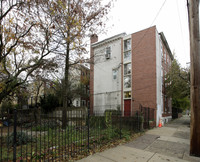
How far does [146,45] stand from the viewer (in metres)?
15.7

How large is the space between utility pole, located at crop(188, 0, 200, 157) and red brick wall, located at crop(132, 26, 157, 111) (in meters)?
9.28

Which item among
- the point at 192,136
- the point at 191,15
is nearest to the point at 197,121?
the point at 192,136

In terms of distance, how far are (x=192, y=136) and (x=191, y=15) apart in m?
4.71

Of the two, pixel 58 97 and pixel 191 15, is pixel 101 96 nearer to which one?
pixel 58 97

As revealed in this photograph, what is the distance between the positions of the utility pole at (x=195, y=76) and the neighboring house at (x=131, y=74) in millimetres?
7670

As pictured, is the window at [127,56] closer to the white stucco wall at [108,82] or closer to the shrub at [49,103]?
the white stucco wall at [108,82]

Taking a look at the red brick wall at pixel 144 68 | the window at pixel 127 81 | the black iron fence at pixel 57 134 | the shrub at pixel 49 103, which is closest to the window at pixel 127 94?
the red brick wall at pixel 144 68

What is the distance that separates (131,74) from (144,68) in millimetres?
1741

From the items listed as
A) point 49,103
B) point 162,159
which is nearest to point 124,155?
point 162,159

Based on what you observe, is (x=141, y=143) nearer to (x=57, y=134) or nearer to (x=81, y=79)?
(x=57, y=134)

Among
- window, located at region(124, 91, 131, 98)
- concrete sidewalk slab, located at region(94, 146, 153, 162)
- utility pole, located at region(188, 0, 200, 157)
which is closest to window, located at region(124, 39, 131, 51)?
window, located at region(124, 91, 131, 98)

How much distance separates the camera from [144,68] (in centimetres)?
Result: 1560

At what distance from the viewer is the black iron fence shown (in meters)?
4.06

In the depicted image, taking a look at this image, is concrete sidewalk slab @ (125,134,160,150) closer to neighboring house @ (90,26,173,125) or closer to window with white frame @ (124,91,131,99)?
neighboring house @ (90,26,173,125)
